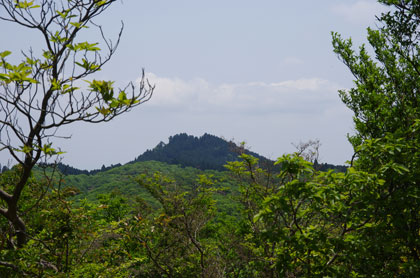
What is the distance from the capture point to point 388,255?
312cm

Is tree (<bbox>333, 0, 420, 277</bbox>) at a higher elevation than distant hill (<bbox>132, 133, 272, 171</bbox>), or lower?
lower

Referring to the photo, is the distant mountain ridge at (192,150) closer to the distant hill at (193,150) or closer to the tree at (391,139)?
the distant hill at (193,150)

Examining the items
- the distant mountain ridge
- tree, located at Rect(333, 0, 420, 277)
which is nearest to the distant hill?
the distant mountain ridge

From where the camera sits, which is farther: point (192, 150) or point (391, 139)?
point (192, 150)

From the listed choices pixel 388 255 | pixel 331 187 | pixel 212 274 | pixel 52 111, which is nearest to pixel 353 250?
pixel 388 255

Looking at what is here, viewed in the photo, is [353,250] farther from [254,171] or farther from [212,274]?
[212,274]

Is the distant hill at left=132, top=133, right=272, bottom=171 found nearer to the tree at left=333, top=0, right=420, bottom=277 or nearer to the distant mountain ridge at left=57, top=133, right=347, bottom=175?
the distant mountain ridge at left=57, top=133, right=347, bottom=175

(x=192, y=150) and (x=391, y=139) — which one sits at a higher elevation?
(x=192, y=150)

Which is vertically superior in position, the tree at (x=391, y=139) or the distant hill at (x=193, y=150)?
the distant hill at (x=193, y=150)

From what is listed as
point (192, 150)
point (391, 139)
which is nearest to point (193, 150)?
point (192, 150)

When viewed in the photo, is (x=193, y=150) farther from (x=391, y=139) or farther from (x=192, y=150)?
(x=391, y=139)

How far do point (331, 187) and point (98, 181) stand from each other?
326 feet

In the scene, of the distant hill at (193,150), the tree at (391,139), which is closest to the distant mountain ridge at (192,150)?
the distant hill at (193,150)

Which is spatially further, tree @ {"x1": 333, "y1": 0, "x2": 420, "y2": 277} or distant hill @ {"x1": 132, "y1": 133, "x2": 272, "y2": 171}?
distant hill @ {"x1": 132, "y1": 133, "x2": 272, "y2": 171}
